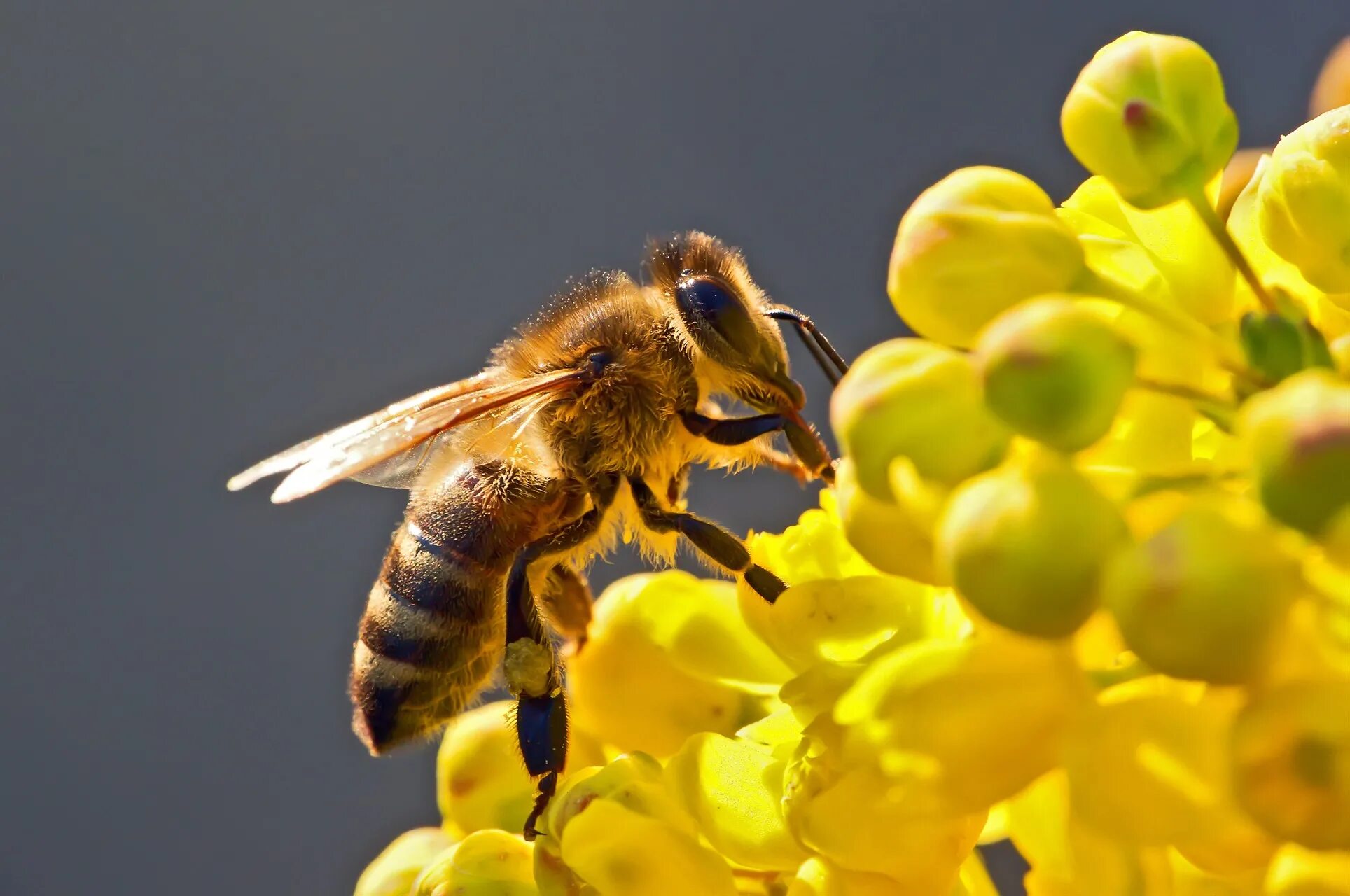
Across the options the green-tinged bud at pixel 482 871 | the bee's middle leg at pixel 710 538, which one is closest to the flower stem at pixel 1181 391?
the bee's middle leg at pixel 710 538

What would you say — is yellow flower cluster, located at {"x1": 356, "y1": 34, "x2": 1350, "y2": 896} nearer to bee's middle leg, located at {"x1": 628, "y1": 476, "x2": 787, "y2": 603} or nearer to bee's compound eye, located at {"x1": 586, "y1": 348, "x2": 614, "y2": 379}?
bee's middle leg, located at {"x1": 628, "y1": 476, "x2": 787, "y2": 603}

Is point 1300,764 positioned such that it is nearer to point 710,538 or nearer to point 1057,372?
point 1057,372

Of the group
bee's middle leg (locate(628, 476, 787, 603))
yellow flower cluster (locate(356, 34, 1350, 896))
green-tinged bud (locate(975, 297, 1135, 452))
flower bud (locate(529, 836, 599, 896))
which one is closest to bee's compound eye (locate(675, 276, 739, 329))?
bee's middle leg (locate(628, 476, 787, 603))

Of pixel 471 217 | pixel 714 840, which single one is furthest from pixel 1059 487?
pixel 471 217

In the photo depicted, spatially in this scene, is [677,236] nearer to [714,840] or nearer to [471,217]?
[714,840]

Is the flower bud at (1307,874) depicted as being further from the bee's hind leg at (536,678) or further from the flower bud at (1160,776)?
the bee's hind leg at (536,678)

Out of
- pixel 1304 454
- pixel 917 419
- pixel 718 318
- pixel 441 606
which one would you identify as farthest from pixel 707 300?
pixel 1304 454

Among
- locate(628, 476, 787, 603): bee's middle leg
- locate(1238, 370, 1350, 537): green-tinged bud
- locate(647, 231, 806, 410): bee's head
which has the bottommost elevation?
locate(628, 476, 787, 603): bee's middle leg
